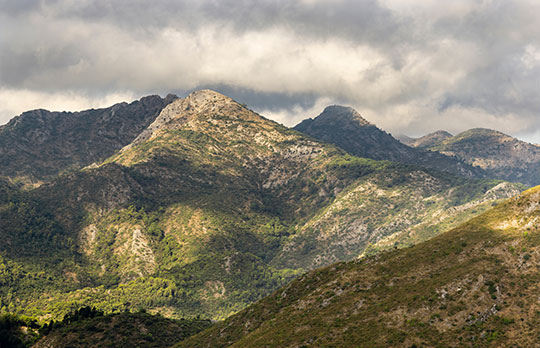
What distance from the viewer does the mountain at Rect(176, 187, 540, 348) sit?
8369cm

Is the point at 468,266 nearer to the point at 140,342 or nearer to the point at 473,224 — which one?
the point at 473,224

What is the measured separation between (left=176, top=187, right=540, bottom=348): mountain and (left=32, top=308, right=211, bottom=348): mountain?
1305 inches

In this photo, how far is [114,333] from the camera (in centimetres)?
15638

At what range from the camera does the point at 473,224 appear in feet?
415

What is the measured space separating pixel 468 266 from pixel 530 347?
1170 inches

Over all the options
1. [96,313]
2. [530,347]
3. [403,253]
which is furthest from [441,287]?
[96,313]

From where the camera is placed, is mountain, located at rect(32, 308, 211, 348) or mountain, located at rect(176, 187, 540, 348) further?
mountain, located at rect(32, 308, 211, 348)

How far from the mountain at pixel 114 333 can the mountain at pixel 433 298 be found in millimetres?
33147

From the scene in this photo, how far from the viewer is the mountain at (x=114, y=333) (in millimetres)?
148500

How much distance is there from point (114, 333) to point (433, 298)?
406 ft

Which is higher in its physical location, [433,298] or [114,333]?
[114,333]

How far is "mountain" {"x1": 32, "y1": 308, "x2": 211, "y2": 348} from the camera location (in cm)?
14850

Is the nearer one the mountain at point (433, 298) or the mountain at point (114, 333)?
the mountain at point (433, 298)

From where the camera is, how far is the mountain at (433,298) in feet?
275
